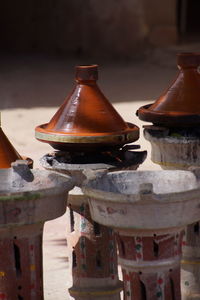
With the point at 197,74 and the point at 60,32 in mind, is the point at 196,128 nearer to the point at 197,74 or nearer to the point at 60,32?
the point at 197,74

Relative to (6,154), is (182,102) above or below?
above

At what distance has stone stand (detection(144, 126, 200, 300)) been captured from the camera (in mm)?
4168

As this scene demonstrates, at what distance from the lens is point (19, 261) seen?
11.6 ft

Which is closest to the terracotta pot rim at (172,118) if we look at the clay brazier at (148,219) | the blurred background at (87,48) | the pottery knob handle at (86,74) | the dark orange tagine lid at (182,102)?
the dark orange tagine lid at (182,102)

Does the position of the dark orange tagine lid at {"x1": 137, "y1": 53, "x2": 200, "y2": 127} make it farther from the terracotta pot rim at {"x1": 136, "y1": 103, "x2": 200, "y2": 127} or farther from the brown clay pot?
the brown clay pot

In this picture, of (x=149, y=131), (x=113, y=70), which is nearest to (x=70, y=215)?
(x=149, y=131)

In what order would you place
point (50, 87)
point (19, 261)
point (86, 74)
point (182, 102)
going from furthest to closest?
point (50, 87) → point (182, 102) → point (86, 74) → point (19, 261)

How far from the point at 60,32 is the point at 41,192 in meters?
10.1

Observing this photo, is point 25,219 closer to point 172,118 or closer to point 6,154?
point 6,154

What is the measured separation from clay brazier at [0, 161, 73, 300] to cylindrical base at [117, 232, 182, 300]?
33cm

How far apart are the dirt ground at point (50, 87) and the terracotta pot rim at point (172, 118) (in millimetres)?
3145

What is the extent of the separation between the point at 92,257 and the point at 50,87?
24.6 feet

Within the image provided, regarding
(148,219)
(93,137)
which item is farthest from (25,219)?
(93,137)

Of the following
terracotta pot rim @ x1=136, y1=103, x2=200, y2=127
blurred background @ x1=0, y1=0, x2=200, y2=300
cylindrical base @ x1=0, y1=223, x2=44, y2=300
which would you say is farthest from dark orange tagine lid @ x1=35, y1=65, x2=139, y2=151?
blurred background @ x1=0, y1=0, x2=200, y2=300
